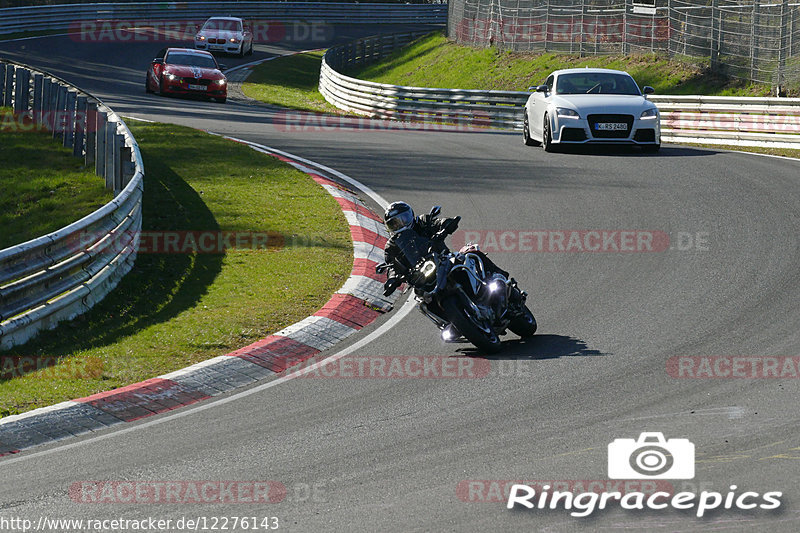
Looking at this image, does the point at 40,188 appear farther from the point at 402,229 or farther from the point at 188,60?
the point at 188,60

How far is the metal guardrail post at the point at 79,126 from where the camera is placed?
1660 cm

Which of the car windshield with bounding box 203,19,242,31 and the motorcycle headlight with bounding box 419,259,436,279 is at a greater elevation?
the car windshield with bounding box 203,19,242,31

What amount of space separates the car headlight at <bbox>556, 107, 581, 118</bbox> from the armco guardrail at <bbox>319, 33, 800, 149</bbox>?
460cm

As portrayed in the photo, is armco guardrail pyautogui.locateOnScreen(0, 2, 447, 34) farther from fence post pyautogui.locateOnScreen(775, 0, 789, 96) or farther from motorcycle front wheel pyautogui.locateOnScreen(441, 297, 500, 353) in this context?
motorcycle front wheel pyautogui.locateOnScreen(441, 297, 500, 353)

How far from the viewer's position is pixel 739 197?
48.1 ft

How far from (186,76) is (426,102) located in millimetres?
7001

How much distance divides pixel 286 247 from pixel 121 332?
3397mm

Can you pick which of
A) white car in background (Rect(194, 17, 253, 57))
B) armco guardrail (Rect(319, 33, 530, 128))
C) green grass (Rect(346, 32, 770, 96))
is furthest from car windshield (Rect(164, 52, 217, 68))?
white car in background (Rect(194, 17, 253, 57))

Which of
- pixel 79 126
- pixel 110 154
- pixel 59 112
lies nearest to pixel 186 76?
pixel 59 112

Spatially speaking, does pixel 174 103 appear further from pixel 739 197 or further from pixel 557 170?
pixel 739 197

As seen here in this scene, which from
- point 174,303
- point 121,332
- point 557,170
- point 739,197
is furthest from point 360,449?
point 557,170

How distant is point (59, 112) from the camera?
1855 cm

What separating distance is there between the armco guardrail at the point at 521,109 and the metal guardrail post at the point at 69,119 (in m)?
11.8

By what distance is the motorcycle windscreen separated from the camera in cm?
846
